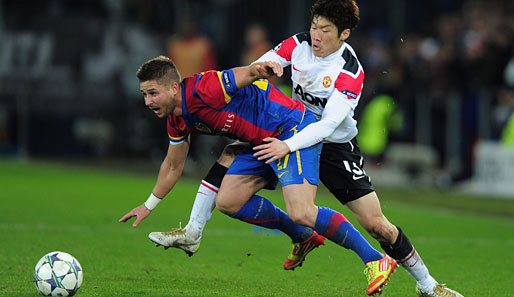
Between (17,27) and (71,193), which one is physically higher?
(17,27)

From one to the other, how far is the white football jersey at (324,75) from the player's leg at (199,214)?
0.70m

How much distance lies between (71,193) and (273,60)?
7.53m

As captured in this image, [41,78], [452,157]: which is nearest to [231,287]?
[452,157]

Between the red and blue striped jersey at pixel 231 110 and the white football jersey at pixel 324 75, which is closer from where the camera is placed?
the red and blue striped jersey at pixel 231 110

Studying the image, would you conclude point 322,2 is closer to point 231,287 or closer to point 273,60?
point 273,60

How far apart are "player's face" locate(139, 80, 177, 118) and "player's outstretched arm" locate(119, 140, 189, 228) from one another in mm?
543

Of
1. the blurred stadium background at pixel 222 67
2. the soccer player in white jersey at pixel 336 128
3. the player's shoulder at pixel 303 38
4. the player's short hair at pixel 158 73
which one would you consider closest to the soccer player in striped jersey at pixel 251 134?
the player's short hair at pixel 158 73

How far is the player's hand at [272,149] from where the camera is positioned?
613 cm

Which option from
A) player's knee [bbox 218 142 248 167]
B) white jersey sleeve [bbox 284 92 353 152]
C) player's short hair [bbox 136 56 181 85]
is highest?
player's short hair [bbox 136 56 181 85]

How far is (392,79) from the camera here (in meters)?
17.0

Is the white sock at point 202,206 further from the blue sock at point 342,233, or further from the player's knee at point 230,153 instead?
the blue sock at point 342,233

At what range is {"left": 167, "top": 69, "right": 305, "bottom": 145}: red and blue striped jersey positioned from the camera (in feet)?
20.2

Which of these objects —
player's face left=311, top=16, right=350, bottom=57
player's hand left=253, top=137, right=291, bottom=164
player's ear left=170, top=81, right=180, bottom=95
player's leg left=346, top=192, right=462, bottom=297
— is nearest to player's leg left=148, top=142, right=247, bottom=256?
player's hand left=253, top=137, right=291, bottom=164

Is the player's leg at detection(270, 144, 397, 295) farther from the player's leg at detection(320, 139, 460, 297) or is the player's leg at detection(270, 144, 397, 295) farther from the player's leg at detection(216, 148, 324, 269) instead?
the player's leg at detection(216, 148, 324, 269)
